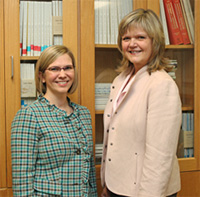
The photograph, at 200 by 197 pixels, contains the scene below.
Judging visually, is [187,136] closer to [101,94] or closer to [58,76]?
[101,94]

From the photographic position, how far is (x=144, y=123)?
4.47ft

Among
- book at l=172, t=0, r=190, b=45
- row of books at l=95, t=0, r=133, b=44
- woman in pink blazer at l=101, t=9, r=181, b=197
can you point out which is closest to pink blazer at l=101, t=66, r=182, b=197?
woman in pink blazer at l=101, t=9, r=181, b=197

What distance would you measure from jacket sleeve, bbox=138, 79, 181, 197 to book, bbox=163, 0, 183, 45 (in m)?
0.90

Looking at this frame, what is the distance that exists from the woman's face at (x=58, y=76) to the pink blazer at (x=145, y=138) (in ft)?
0.97

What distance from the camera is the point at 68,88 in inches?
63.0

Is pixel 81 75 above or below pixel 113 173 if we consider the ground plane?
above

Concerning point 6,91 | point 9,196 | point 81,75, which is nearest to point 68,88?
point 81,75

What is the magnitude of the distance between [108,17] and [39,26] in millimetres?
487

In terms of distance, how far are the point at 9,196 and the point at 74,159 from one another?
0.63 meters

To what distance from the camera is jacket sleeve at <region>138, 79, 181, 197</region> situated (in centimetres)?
129

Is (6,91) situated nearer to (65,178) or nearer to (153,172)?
(65,178)

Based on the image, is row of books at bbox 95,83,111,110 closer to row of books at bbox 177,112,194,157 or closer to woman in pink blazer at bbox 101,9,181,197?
woman in pink blazer at bbox 101,9,181,197

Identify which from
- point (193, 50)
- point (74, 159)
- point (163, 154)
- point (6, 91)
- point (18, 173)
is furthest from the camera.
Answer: point (193, 50)

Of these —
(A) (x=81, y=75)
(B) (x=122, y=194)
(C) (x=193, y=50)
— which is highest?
(C) (x=193, y=50)
